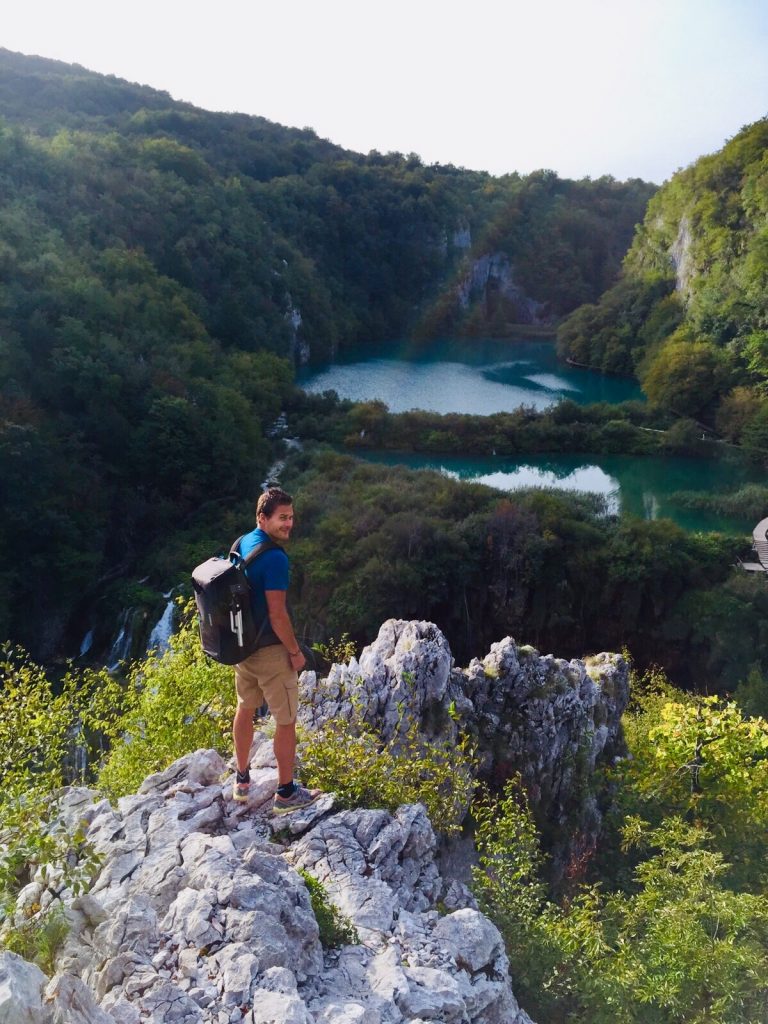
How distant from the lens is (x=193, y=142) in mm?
52000

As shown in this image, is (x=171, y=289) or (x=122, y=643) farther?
(x=171, y=289)

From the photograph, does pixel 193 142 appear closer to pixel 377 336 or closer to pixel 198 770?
pixel 377 336

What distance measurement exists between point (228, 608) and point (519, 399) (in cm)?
3757

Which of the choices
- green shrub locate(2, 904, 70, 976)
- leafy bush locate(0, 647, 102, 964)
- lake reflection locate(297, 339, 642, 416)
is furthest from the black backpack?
lake reflection locate(297, 339, 642, 416)

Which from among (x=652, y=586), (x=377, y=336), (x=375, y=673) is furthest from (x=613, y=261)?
(x=375, y=673)

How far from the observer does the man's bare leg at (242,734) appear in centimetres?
448

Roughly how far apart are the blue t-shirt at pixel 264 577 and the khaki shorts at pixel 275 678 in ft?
0.40

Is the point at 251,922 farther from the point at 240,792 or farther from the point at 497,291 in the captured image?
the point at 497,291

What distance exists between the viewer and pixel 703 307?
130ft

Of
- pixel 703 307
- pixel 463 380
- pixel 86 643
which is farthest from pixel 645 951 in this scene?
pixel 463 380

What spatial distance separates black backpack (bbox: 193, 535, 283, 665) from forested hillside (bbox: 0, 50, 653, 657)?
51.1 feet

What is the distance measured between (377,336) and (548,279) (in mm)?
19741

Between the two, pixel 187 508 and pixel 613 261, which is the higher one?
pixel 613 261

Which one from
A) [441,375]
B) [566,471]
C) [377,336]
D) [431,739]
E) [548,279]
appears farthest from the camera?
[548,279]
